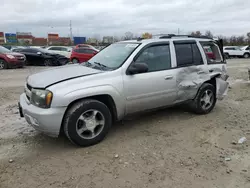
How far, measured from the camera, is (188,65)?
4.86 m

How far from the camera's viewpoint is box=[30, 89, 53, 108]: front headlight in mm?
Result: 3408

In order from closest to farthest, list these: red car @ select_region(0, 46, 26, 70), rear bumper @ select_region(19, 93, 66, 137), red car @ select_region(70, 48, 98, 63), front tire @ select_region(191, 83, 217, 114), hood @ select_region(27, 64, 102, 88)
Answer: rear bumper @ select_region(19, 93, 66, 137) < hood @ select_region(27, 64, 102, 88) < front tire @ select_region(191, 83, 217, 114) < red car @ select_region(0, 46, 26, 70) < red car @ select_region(70, 48, 98, 63)

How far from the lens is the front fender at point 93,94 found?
342 centimetres

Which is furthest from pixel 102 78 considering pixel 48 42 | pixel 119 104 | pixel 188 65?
pixel 48 42

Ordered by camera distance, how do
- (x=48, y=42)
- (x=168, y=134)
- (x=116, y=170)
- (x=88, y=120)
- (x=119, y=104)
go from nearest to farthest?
1. (x=116, y=170)
2. (x=88, y=120)
3. (x=119, y=104)
4. (x=168, y=134)
5. (x=48, y=42)

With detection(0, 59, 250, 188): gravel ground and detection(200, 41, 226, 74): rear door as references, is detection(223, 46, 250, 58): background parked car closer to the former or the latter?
detection(200, 41, 226, 74): rear door

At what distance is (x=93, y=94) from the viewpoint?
3674 millimetres

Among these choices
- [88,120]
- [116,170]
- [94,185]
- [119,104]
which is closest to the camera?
[94,185]

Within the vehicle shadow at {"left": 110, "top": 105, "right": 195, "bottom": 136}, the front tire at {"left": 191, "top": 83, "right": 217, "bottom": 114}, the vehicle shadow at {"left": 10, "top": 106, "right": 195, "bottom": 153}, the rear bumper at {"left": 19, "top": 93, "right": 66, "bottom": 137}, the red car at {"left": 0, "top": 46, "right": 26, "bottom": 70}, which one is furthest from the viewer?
the red car at {"left": 0, "top": 46, "right": 26, "bottom": 70}

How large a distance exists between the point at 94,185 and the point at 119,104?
1480 millimetres

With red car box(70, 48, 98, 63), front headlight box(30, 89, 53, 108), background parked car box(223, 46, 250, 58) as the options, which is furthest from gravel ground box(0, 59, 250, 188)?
background parked car box(223, 46, 250, 58)

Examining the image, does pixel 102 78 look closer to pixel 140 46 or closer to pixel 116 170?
pixel 140 46

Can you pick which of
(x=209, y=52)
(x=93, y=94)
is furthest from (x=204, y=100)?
(x=93, y=94)

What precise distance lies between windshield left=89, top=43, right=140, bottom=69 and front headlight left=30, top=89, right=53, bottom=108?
123 centimetres
